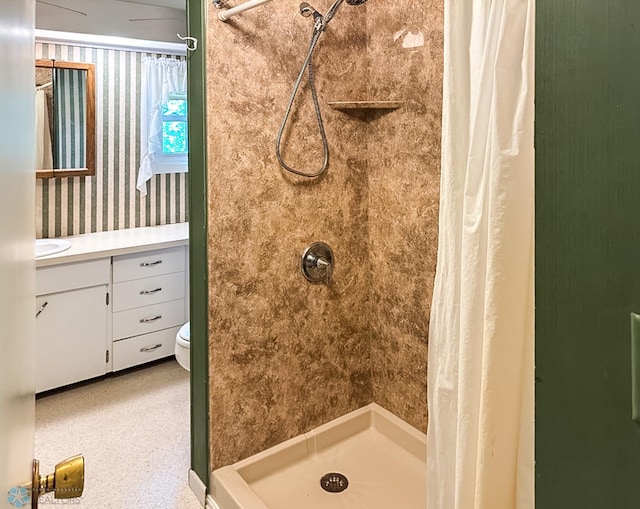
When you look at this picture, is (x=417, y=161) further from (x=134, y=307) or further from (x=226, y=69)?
(x=134, y=307)

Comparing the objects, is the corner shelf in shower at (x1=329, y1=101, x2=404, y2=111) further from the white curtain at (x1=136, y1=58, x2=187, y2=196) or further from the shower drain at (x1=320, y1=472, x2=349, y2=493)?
the white curtain at (x1=136, y1=58, x2=187, y2=196)

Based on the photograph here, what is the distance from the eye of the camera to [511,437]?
3.51ft

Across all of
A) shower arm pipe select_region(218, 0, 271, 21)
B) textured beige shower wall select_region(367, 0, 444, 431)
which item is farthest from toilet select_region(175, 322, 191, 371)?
shower arm pipe select_region(218, 0, 271, 21)

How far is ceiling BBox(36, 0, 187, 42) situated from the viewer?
2863mm

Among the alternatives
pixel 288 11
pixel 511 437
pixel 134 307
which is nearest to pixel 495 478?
pixel 511 437

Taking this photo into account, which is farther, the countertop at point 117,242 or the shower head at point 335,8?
the countertop at point 117,242

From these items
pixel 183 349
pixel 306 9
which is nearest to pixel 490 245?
pixel 306 9

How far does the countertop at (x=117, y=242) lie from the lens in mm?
2715

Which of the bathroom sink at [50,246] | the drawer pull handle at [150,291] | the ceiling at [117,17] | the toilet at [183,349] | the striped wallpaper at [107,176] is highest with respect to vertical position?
the ceiling at [117,17]

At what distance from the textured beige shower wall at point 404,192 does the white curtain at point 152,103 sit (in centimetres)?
179

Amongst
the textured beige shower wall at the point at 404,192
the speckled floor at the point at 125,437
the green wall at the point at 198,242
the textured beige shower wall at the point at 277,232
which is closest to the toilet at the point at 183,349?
the speckled floor at the point at 125,437

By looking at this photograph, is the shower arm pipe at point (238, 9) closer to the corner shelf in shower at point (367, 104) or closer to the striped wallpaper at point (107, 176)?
the corner shelf in shower at point (367, 104)

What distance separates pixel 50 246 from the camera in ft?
9.43

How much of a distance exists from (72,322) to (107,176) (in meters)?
1.06
